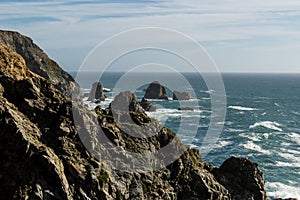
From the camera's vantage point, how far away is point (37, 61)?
12925 cm

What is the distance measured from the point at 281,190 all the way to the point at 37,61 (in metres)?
97.9

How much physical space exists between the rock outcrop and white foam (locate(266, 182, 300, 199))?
3394 inches

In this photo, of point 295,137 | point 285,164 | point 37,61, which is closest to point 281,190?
point 285,164

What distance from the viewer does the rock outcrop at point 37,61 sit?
12662 centimetres

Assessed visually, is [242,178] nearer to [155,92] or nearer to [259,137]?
[259,137]

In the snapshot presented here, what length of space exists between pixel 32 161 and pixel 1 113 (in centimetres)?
374

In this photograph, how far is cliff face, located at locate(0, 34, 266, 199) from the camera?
23.8 metres

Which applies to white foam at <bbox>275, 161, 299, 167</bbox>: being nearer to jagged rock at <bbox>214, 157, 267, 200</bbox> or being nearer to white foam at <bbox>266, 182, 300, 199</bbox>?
white foam at <bbox>266, 182, 300, 199</bbox>

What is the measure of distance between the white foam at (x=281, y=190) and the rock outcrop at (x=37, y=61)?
283 ft

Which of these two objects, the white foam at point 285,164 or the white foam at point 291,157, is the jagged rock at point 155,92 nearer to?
the white foam at point 291,157

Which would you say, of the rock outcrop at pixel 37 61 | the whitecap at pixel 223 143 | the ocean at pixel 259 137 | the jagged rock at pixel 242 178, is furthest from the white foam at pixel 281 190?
the rock outcrop at pixel 37 61

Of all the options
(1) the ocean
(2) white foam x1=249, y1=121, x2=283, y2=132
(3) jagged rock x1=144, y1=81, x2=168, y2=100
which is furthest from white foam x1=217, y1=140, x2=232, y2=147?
(3) jagged rock x1=144, y1=81, x2=168, y2=100

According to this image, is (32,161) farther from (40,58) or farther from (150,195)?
(40,58)

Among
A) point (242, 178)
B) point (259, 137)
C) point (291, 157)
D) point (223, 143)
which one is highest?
point (242, 178)
